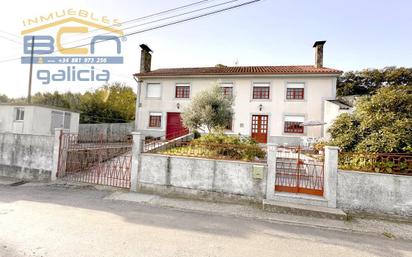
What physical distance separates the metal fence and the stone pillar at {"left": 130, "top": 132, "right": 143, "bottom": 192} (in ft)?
19.9

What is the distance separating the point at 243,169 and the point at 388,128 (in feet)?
13.7

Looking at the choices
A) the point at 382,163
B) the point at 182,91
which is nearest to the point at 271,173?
the point at 382,163

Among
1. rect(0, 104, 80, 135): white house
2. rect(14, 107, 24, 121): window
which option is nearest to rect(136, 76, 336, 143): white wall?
rect(0, 104, 80, 135): white house

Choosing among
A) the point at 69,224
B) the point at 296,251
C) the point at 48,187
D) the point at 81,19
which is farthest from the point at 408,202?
the point at 81,19

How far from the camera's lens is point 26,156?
8.01m

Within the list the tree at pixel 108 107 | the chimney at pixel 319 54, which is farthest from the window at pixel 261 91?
the tree at pixel 108 107

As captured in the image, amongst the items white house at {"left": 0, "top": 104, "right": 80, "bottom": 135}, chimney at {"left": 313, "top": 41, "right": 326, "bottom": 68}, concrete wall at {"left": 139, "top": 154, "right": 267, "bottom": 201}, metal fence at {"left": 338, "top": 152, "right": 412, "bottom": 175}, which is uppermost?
chimney at {"left": 313, "top": 41, "right": 326, "bottom": 68}

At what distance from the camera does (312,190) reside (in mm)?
5676

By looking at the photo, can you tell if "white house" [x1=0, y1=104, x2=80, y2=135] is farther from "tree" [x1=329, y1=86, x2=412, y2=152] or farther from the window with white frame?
"tree" [x1=329, y1=86, x2=412, y2=152]

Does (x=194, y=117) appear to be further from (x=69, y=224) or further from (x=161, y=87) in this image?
(x=69, y=224)

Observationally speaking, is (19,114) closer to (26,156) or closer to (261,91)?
(26,156)

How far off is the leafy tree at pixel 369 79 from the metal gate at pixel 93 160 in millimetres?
29223

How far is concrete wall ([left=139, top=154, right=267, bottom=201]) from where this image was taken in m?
5.81

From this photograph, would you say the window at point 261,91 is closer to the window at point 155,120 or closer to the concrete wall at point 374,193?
the window at point 155,120
